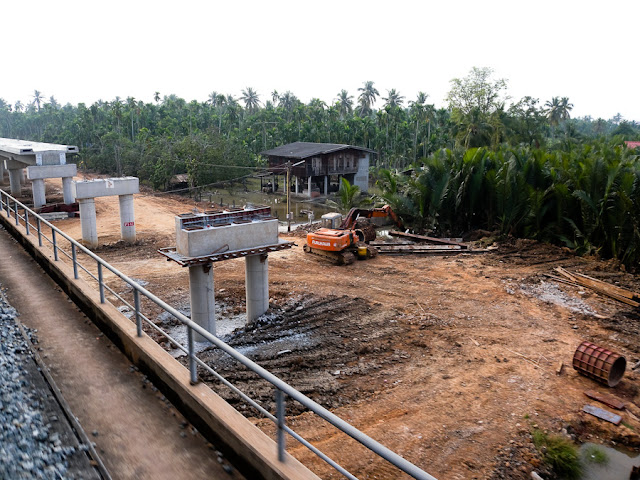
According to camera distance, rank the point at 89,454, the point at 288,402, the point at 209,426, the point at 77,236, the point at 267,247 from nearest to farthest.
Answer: the point at 89,454, the point at 209,426, the point at 288,402, the point at 267,247, the point at 77,236

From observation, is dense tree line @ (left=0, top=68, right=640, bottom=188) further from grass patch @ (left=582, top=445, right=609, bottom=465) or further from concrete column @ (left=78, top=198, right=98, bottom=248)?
grass patch @ (left=582, top=445, right=609, bottom=465)

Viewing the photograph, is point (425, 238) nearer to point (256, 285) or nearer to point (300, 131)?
point (256, 285)

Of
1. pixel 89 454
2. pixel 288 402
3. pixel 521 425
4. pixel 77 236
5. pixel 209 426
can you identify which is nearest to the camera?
pixel 89 454

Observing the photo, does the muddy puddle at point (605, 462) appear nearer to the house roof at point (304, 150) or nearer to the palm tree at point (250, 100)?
the house roof at point (304, 150)

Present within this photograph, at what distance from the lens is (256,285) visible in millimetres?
15711

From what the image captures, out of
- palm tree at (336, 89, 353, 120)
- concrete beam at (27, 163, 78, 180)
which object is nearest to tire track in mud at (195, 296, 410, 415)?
concrete beam at (27, 163, 78, 180)

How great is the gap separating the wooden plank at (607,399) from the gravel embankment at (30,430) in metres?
9.78

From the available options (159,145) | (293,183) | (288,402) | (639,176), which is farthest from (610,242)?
(159,145)

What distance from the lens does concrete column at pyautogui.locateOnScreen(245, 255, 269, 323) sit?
15719 millimetres

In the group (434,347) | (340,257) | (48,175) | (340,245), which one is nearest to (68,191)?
(48,175)

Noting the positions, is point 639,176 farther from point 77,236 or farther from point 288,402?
point 77,236

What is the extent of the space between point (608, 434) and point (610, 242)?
12.8 meters

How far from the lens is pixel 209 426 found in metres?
5.21

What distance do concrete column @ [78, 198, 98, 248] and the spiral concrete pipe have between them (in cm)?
2138
